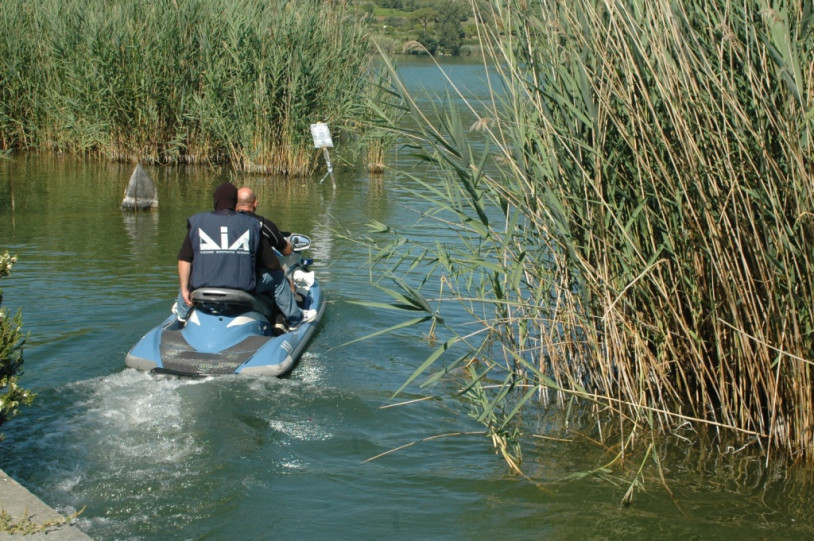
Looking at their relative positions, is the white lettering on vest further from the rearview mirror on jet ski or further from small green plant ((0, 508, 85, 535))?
small green plant ((0, 508, 85, 535))

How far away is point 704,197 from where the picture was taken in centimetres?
511

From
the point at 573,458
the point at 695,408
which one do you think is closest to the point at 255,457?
the point at 573,458

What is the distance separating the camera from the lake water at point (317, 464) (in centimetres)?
489

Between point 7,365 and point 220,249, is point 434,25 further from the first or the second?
point 7,365

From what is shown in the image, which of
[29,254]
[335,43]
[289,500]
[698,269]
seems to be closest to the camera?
[289,500]

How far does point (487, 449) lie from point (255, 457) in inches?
56.1

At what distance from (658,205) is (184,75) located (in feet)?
46.0

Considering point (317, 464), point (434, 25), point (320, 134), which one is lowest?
point (317, 464)

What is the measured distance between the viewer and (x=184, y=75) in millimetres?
17922

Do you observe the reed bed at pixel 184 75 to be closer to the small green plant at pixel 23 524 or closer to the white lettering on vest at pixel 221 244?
the white lettering on vest at pixel 221 244

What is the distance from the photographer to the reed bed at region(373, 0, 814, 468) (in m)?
4.96

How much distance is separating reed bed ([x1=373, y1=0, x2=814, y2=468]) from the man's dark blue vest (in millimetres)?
1546

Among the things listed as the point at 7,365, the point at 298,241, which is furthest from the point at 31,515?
the point at 298,241

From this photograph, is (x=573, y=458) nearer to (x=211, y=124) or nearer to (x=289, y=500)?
(x=289, y=500)
